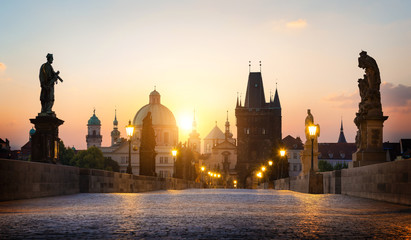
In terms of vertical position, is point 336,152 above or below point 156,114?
below

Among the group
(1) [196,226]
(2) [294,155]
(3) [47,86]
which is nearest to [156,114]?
(2) [294,155]

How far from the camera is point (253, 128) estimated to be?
16025 centimetres

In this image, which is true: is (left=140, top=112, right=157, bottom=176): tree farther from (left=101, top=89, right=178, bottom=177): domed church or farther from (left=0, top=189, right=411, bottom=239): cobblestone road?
(left=101, top=89, right=178, bottom=177): domed church

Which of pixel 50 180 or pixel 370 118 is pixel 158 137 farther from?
pixel 50 180

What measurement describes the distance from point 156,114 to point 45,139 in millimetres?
173342

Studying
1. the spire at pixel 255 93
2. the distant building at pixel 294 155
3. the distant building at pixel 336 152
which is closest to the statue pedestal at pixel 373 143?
the spire at pixel 255 93

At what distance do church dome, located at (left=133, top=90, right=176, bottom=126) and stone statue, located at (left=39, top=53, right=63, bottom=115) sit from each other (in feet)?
558

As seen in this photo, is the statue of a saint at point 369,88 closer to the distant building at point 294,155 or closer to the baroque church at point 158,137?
the distant building at point 294,155

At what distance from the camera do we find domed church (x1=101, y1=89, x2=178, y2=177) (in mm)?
172000

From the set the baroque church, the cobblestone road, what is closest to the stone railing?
the cobblestone road

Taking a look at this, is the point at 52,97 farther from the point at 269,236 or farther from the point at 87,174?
the point at 269,236

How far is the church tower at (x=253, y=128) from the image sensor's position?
521 feet

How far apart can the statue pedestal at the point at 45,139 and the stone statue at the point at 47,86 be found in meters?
0.30

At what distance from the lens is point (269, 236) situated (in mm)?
6871
